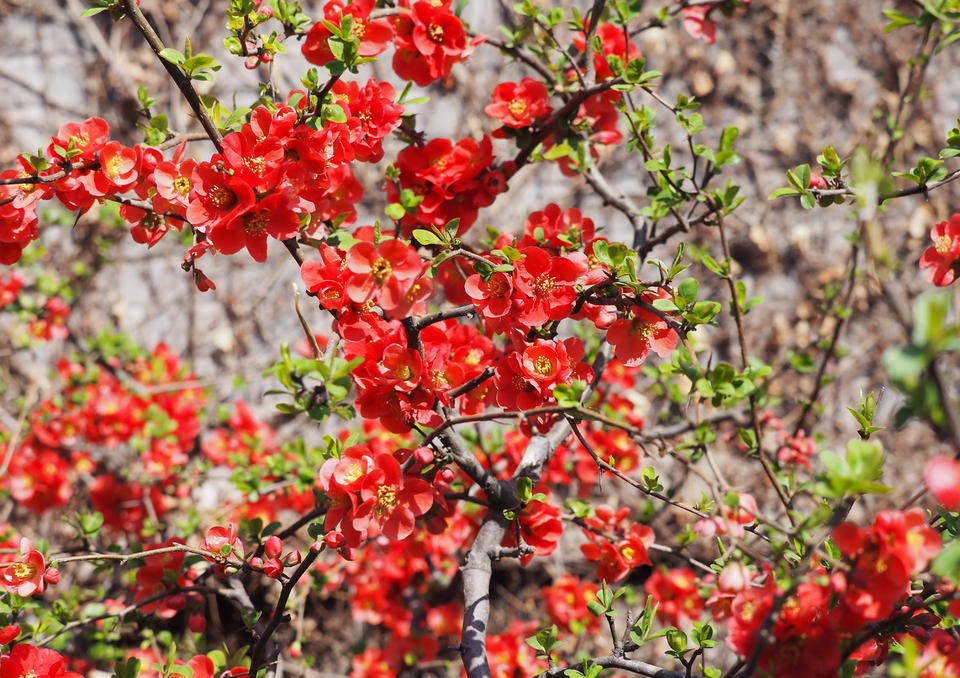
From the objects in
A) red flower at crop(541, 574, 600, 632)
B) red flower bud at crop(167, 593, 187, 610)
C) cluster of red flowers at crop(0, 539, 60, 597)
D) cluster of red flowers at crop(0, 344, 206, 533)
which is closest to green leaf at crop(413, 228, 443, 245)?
cluster of red flowers at crop(0, 539, 60, 597)

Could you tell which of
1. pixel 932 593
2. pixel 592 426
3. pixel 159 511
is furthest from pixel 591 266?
pixel 159 511

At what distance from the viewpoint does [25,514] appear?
2912 mm

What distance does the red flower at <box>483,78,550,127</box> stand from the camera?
1521 millimetres

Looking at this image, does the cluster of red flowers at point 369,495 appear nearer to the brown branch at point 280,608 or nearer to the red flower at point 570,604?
the brown branch at point 280,608

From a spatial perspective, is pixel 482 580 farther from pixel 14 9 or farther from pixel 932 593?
pixel 14 9

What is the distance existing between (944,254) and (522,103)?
2.80 feet

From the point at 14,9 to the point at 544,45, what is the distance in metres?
2.99

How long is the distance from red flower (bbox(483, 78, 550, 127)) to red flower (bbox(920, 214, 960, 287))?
0.79 metres

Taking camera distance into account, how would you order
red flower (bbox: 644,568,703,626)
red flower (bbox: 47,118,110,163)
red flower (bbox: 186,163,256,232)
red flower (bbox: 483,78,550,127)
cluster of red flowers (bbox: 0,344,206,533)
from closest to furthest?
red flower (bbox: 186,163,256,232) < red flower (bbox: 47,118,110,163) < red flower (bbox: 483,78,550,127) < red flower (bbox: 644,568,703,626) < cluster of red flowers (bbox: 0,344,206,533)

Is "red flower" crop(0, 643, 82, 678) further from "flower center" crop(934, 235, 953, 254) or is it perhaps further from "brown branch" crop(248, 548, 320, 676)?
"flower center" crop(934, 235, 953, 254)

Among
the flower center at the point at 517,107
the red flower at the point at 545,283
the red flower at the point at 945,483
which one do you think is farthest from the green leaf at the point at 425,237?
the red flower at the point at 945,483

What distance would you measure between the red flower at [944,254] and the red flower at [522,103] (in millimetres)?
790

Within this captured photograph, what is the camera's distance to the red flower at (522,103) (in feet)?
4.99

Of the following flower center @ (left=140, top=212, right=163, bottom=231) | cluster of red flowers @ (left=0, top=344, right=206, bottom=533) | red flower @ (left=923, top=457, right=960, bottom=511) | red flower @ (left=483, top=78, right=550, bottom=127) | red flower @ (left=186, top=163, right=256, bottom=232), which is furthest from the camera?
cluster of red flowers @ (left=0, top=344, right=206, bottom=533)
